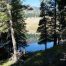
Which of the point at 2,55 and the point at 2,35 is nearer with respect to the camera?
the point at 2,55

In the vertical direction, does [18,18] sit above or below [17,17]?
below

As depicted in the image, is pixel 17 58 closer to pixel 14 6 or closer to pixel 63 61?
pixel 14 6

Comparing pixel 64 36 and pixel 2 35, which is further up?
pixel 64 36

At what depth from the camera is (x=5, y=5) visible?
96.9 feet

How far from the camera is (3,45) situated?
139 feet

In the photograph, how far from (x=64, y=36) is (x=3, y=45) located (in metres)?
17.7

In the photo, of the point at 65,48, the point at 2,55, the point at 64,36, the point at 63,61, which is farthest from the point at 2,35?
the point at 63,61

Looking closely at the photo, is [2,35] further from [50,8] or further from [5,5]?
[5,5]

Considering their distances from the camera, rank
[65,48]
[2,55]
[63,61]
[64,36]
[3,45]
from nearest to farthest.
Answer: [63,61], [65,48], [64,36], [2,55], [3,45]

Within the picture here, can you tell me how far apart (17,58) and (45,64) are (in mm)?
11685

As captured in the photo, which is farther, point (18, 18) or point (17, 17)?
point (18, 18)

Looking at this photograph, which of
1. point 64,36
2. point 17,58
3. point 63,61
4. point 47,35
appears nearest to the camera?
point 63,61

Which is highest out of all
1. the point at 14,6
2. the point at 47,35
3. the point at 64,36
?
the point at 14,6

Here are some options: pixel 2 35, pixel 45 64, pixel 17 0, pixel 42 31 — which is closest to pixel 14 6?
pixel 17 0
